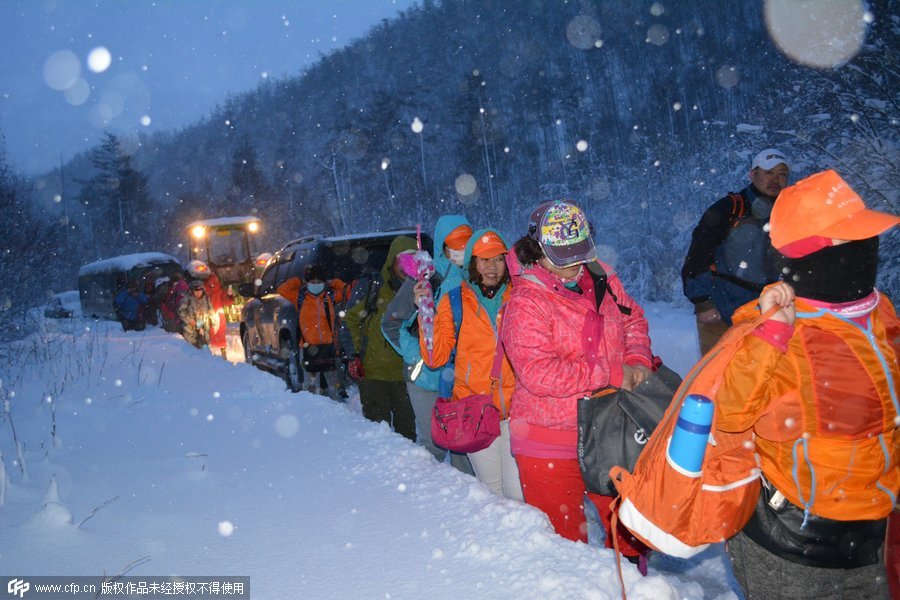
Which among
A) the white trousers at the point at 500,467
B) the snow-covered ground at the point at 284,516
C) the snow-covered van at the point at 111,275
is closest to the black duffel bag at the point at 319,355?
the snow-covered ground at the point at 284,516

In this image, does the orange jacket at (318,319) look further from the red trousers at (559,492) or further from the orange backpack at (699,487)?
the orange backpack at (699,487)

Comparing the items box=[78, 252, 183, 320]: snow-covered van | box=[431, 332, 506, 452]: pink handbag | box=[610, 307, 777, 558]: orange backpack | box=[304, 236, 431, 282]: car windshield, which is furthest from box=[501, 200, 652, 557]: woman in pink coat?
box=[78, 252, 183, 320]: snow-covered van

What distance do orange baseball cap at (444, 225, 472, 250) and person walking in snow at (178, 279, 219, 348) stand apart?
10648 mm

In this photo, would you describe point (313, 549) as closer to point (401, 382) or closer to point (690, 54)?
point (401, 382)

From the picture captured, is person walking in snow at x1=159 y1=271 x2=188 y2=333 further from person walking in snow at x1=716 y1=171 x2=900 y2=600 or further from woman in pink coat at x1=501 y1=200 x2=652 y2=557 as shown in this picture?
person walking in snow at x1=716 y1=171 x2=900 y2=600

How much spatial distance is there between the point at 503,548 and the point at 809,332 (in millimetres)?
1652

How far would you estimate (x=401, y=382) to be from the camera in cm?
546

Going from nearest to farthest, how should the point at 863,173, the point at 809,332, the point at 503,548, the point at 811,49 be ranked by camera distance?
the point at 809,332 < the point at 503,548 < the point at 863,173 < the point at 811,49

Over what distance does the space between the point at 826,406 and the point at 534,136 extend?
59937 millimetres

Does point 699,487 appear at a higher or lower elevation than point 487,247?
lower

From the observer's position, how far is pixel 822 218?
71.9 inches

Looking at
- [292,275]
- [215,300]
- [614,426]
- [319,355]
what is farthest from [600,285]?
[215,300]

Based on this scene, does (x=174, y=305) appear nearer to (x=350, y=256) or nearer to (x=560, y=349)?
(x=350, y=256)

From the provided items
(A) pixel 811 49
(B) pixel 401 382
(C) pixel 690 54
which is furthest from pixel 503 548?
(C) pixel 690 54
